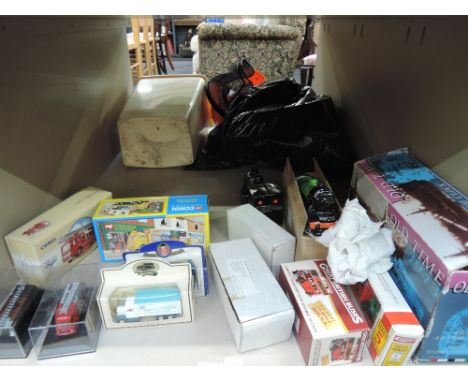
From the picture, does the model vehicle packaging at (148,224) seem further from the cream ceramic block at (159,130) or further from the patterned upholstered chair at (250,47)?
the patterned upholstered chair at (250,47)

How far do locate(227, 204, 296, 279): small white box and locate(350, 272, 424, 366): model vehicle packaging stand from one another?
0.16 metres

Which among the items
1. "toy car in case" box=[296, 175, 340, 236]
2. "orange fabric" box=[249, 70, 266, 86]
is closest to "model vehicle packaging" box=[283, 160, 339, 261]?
"toy car in case" box=[296, 175, 340, 236]

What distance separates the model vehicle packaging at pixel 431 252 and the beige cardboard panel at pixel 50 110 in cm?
69

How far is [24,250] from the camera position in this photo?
24.8 inches

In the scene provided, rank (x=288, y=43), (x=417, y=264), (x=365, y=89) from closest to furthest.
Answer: (x=417, y=264) → (x=365, y=89) → (x=288, y=43)

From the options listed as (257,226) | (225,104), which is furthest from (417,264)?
(225,104)

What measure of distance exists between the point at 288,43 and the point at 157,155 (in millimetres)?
1584

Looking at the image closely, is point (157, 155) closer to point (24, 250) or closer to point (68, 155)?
point (68, 155)

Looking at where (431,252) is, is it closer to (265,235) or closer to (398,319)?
(398,319)

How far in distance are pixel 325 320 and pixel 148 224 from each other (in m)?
0.38

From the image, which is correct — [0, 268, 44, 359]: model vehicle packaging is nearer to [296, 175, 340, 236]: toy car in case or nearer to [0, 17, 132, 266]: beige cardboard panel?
[0, 17, 132, 266]: beige cardboard panel

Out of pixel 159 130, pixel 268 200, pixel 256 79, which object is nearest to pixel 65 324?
pixel 268 200

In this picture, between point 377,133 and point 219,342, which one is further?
point 377,133

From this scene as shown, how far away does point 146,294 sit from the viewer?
58 centimetres
